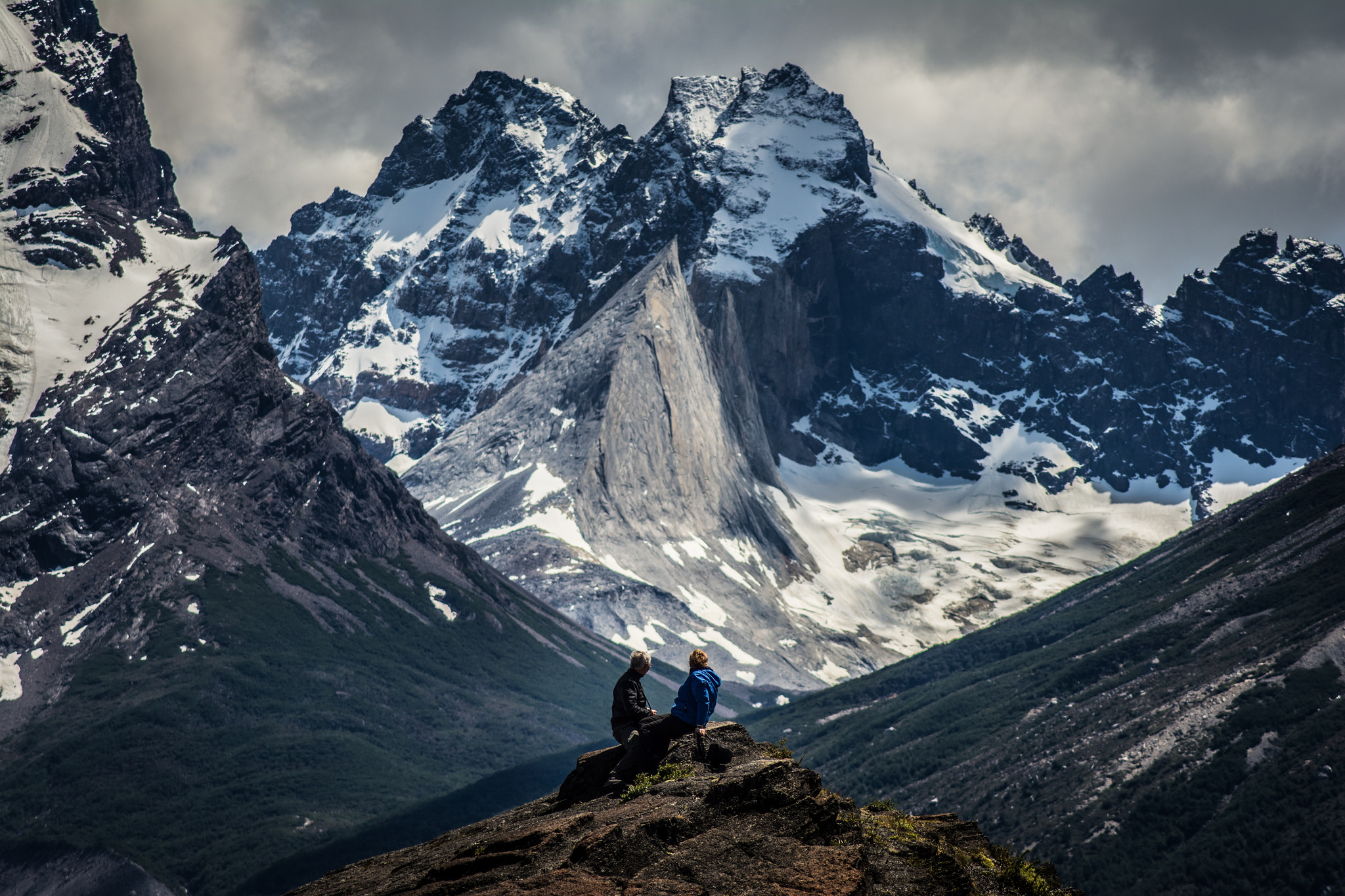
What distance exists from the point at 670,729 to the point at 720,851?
5.35 metres

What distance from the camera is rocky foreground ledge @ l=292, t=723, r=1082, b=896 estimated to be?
23812 mm

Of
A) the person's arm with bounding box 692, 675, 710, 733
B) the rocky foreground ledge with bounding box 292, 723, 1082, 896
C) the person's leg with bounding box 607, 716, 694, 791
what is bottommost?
the rocky foreground ledge with bounding box 292, 723, 1082, 896

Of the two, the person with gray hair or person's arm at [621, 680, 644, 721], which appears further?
person's arm at [621, 680, 644, 721]

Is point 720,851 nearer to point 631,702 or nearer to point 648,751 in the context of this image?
point 648,751

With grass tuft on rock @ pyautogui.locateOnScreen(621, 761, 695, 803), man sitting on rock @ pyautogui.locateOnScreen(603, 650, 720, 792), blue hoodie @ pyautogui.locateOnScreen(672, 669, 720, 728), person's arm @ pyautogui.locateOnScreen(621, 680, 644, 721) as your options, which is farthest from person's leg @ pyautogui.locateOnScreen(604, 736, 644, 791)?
blue hoodie @ pyautogui.locateOnScreen(672, 669, 720, 728)

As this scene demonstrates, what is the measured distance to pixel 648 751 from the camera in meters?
29.7

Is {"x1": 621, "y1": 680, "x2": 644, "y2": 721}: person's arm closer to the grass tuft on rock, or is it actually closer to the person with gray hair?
the person with gray hair

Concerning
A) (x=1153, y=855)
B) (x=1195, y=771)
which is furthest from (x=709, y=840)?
(x=1195, y=771)

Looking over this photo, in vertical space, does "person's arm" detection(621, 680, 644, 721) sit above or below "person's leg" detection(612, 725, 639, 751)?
above

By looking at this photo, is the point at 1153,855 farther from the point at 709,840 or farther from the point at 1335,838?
the point at 709,840

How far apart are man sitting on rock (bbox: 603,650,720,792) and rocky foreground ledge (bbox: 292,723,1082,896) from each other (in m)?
0.49

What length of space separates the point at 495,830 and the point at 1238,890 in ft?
466

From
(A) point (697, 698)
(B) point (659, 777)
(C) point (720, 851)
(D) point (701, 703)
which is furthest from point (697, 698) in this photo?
(C) point (720, 851)

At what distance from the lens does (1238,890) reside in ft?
469
